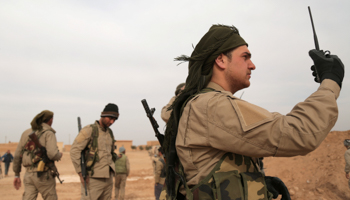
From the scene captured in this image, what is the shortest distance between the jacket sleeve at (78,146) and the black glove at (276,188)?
13.4 ft

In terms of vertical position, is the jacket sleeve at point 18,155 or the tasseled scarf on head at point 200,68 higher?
the tasseled scarf on head at point 200,68

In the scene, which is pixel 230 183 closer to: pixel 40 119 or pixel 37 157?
pixel 37 157

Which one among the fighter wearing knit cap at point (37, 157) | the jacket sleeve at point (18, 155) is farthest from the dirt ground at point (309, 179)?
the fighter wearing knit cap at point (37, 157)

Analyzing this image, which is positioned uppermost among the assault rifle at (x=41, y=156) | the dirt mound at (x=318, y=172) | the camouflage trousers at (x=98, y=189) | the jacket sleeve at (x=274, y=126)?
the jacket sleeve at (x=274, y=126)

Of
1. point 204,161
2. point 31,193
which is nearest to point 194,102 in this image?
point 204,161

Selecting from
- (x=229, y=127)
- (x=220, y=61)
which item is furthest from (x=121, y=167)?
(x=229, y=127)

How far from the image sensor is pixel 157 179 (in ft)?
24.4

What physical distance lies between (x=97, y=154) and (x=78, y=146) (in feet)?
1.31

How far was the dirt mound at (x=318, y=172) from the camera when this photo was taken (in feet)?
32.7

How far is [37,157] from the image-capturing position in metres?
5.36

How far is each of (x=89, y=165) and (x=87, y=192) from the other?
1.62ft

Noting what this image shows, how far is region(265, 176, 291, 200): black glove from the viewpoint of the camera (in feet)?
5.54

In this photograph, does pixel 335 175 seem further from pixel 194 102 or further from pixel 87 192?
pixel 194 102

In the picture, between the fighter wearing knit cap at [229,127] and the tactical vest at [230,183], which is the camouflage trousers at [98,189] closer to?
the fighter wearing knit cap at [229,127]
